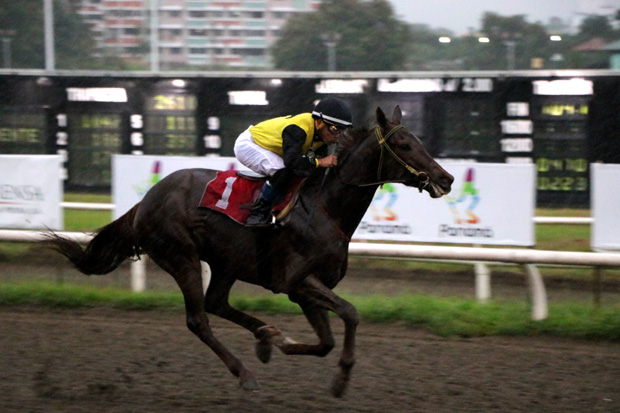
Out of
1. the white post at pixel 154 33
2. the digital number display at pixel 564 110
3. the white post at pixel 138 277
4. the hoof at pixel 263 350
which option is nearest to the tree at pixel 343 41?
the white post at pixel 154 33

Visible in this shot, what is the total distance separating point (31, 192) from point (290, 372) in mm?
3971

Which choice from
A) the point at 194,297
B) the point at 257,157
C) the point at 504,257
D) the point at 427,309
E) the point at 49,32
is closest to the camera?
the point at 257,157

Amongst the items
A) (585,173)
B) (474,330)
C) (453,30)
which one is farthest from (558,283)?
(453,30)

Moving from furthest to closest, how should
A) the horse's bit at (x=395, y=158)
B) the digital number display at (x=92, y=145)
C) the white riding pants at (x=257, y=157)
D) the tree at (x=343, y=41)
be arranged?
the tree at (x=343, y=41) < the digital number display at (x=92, y=145) < the white riding pants at (x=257, y=157) < the horse's bit at (x=395, y=158)

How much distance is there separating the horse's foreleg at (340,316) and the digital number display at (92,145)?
921 cm

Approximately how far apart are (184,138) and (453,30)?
19.7 ft

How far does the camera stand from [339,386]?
4871 mm

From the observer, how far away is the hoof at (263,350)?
5.41 meters

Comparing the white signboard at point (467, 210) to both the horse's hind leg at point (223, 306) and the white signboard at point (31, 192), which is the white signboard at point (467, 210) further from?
the white signboard at point (31, 192)

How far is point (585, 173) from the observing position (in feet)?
40.9

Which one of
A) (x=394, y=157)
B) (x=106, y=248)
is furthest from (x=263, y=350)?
(x=394, y=157)

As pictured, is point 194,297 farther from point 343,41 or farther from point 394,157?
point 343,41

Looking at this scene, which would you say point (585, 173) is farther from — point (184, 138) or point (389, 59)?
point (184, 138)

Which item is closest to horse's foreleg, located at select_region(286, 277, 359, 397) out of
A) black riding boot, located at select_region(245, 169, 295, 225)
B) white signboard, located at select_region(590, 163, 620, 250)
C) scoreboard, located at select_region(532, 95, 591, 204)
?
black riding boot, located at select_region(245, 169, 295, 225)
